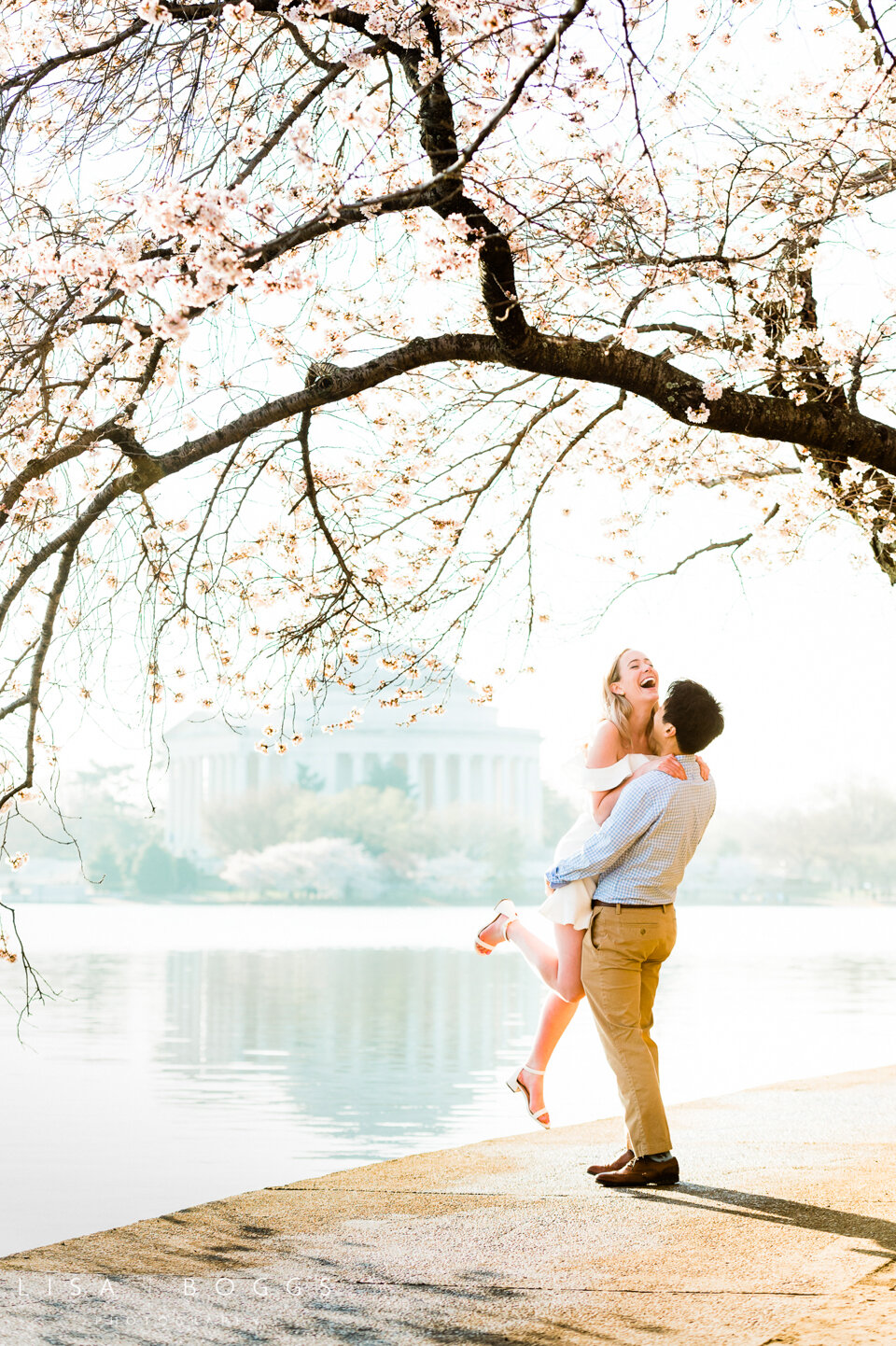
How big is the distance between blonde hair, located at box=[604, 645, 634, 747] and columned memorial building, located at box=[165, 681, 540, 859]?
91.0 m

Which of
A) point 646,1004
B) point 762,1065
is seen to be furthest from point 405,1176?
point 762,1065

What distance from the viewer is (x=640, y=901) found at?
5184mm

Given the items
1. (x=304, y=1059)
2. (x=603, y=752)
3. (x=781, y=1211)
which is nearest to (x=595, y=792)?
(x=603, y=752)

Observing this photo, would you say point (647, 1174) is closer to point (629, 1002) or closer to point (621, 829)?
point (629, 1002)

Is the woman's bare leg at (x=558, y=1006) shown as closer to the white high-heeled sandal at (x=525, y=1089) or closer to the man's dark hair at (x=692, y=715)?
the white high-heeled sandal at (x=525, y=1089)

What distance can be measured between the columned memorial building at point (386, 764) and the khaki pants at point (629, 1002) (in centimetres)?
9116

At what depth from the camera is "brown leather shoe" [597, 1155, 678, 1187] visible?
5.12 metres

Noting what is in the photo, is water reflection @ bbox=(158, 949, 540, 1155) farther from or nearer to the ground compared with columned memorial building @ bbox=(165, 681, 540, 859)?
nearer to the ground

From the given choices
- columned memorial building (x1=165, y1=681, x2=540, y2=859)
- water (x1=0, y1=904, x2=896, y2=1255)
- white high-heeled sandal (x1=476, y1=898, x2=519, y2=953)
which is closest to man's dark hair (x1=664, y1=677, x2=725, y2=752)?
white high-heeled sandal (x1=476, y1=898, x2=519, y2=953)

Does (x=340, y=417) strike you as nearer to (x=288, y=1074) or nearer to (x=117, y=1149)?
(x=117, y=1149)

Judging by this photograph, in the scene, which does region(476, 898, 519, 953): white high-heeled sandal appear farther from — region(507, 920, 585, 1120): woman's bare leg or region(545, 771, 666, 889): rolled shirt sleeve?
region(545, 771, 666, 889): rolled shirt sleeve

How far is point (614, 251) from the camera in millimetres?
6316

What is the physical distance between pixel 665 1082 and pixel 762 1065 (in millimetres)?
1482

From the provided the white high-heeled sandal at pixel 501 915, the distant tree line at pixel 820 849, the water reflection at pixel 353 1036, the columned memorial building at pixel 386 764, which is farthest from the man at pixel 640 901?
the columned memorial building at pixel 386 764
